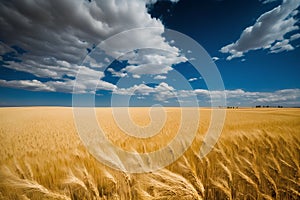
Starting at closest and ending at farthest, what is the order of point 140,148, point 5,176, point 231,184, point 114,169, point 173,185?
point 173,185 < point 5,176 < point 231,184 < point 114,169 < point 140,148

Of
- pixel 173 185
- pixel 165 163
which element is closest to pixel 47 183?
pixel 165 163

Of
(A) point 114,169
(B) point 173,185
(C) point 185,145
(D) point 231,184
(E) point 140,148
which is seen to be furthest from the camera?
(E) point 140,148

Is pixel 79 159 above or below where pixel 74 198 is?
above

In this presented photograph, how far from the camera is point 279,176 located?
2.46 metres

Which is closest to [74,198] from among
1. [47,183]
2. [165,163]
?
[47,183]

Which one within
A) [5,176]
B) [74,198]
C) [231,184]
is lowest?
[74,198]

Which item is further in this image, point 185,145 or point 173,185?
point 185,145

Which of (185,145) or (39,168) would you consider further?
(185,145)

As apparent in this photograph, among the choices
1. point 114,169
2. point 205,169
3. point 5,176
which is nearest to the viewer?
point 5,176

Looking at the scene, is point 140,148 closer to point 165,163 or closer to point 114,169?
point 165,163

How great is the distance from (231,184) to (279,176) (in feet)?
2.42

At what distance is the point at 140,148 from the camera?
4.39m

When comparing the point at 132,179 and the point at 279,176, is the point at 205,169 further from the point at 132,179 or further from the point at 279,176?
the point at 132,179

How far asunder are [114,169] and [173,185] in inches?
47.4
